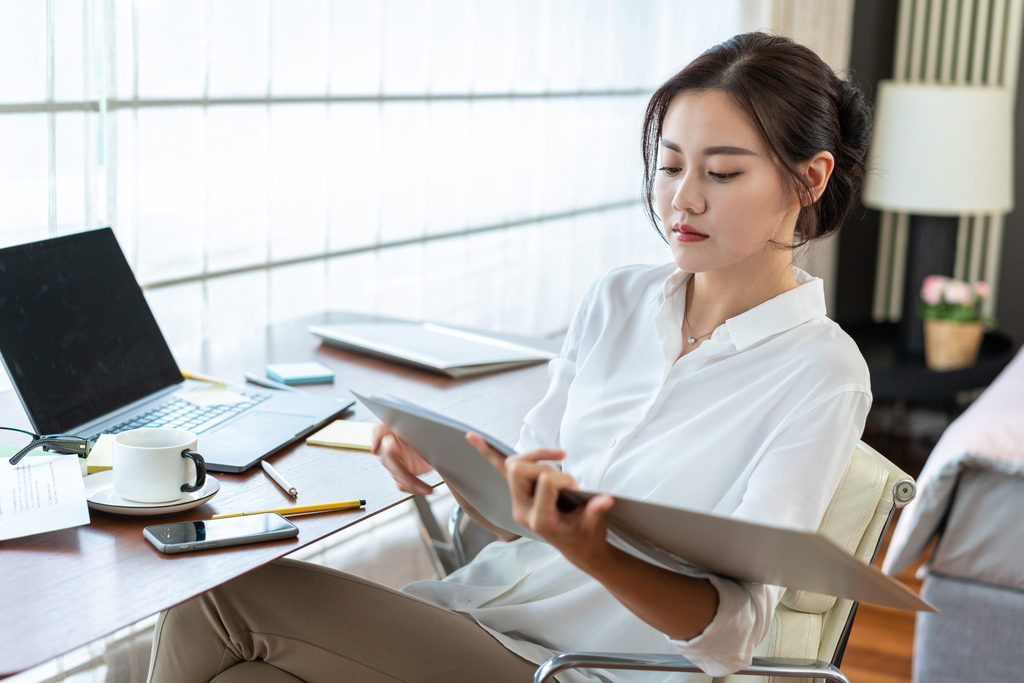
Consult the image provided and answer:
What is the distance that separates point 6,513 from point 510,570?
621 mm

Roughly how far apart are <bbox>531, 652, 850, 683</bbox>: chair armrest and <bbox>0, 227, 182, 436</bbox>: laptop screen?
67 centimetres

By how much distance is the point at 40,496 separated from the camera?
1.05 metres

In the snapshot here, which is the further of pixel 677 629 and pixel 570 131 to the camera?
pixel 570 131

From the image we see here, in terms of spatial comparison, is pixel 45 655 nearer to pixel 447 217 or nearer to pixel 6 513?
pixel 6 513

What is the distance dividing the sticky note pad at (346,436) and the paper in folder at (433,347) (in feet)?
0.92

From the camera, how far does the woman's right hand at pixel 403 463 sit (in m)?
1.17

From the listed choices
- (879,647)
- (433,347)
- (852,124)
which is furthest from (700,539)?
(879,647)

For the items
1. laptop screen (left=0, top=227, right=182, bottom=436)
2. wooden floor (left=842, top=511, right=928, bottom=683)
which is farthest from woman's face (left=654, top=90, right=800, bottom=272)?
wooden floor (left=842, top=511, right=928, bottom=683)

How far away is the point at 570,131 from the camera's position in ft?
8.97

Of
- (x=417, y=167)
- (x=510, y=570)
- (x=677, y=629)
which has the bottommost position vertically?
(x=510, y=570)

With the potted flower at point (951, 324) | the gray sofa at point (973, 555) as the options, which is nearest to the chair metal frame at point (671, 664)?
the gray sofa at point (973, 555)

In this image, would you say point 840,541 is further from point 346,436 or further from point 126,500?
point 126,500

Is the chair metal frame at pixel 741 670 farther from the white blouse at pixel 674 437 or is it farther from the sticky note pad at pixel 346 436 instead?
the sticky note pad at pixel 346 436

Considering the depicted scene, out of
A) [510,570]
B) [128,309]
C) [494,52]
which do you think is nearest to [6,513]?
[128,309]
